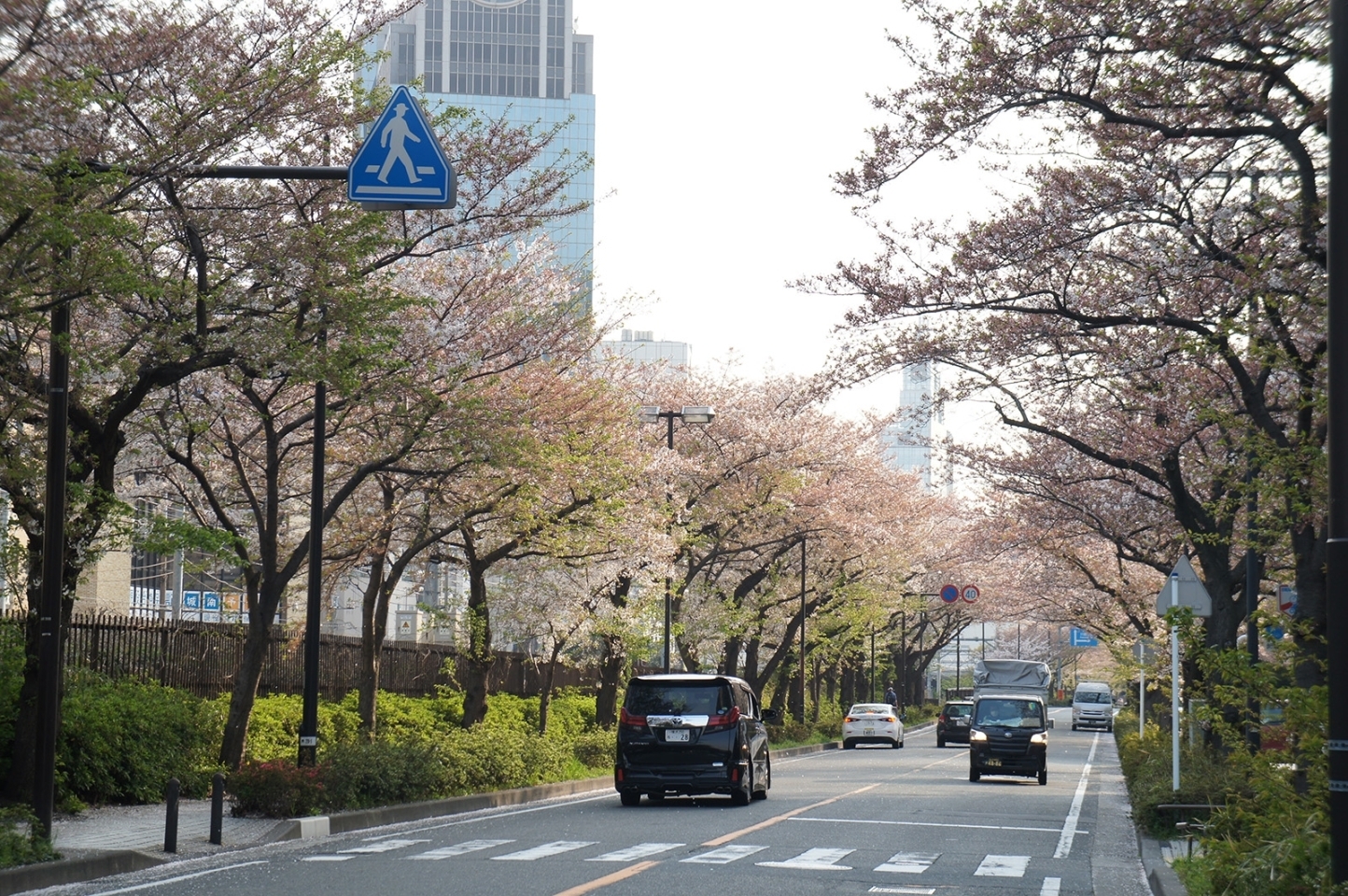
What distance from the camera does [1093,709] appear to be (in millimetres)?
72125

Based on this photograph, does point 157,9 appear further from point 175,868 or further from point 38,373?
point 175,868

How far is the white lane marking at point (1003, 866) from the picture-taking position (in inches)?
509

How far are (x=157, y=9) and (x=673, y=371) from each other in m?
29.6

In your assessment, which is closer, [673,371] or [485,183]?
[485,183]

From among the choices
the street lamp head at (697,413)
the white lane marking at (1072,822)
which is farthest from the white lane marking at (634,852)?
the street lamp head at (697,413)

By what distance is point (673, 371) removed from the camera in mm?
42656

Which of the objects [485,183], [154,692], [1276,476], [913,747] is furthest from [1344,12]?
[913,747]

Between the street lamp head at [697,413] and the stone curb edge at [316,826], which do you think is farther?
the street lamp head at [697,413]

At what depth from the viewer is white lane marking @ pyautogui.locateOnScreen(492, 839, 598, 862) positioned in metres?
13.2

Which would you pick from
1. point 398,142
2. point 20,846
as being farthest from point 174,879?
point 398,142

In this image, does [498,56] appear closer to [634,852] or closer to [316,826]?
[316,826]

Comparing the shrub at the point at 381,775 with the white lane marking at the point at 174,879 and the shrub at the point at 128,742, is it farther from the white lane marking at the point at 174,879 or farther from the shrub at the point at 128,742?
the white lane marking at the point at 174,879

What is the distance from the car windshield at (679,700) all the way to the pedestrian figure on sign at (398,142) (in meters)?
10.3

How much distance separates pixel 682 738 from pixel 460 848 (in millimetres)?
5749
